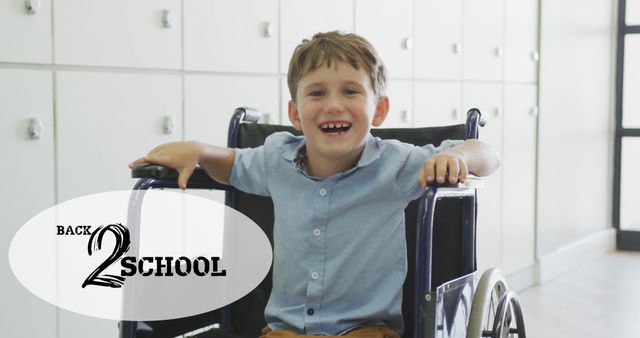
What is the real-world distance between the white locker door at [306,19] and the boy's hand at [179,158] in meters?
1.17

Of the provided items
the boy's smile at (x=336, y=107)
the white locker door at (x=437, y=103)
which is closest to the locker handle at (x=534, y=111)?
the white locker door at (x=437, y=103)

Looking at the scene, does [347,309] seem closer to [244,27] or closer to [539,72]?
[244,27]

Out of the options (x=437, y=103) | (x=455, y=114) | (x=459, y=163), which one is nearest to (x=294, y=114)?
(x=459, y=163)

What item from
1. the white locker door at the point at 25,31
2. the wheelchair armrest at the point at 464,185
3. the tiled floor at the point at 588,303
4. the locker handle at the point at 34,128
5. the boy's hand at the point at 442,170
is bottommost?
the tiled floor at the point at 588,303

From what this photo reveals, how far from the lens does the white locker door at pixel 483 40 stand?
377 cm

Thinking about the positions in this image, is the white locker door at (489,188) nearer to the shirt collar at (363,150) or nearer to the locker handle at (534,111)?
the locker handle at (534,111)

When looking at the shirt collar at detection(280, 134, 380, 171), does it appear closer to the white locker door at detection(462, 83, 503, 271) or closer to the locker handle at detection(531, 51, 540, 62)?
the white locker door at detection(462, 83, 503, 271)

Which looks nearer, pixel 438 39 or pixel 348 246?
pixel 348 246

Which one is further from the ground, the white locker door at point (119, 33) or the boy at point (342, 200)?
the white locker door at point (119, 33)

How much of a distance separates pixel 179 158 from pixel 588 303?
9.04 feet

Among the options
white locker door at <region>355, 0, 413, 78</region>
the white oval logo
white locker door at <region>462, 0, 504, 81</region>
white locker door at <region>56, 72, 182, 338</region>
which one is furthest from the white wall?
white locker door at <region>56, 72, 182, 338</region>

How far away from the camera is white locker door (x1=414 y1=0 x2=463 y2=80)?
137 inches

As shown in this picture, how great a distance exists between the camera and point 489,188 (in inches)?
153

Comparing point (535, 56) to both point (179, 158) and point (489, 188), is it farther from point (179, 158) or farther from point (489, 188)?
point (179, 158)
